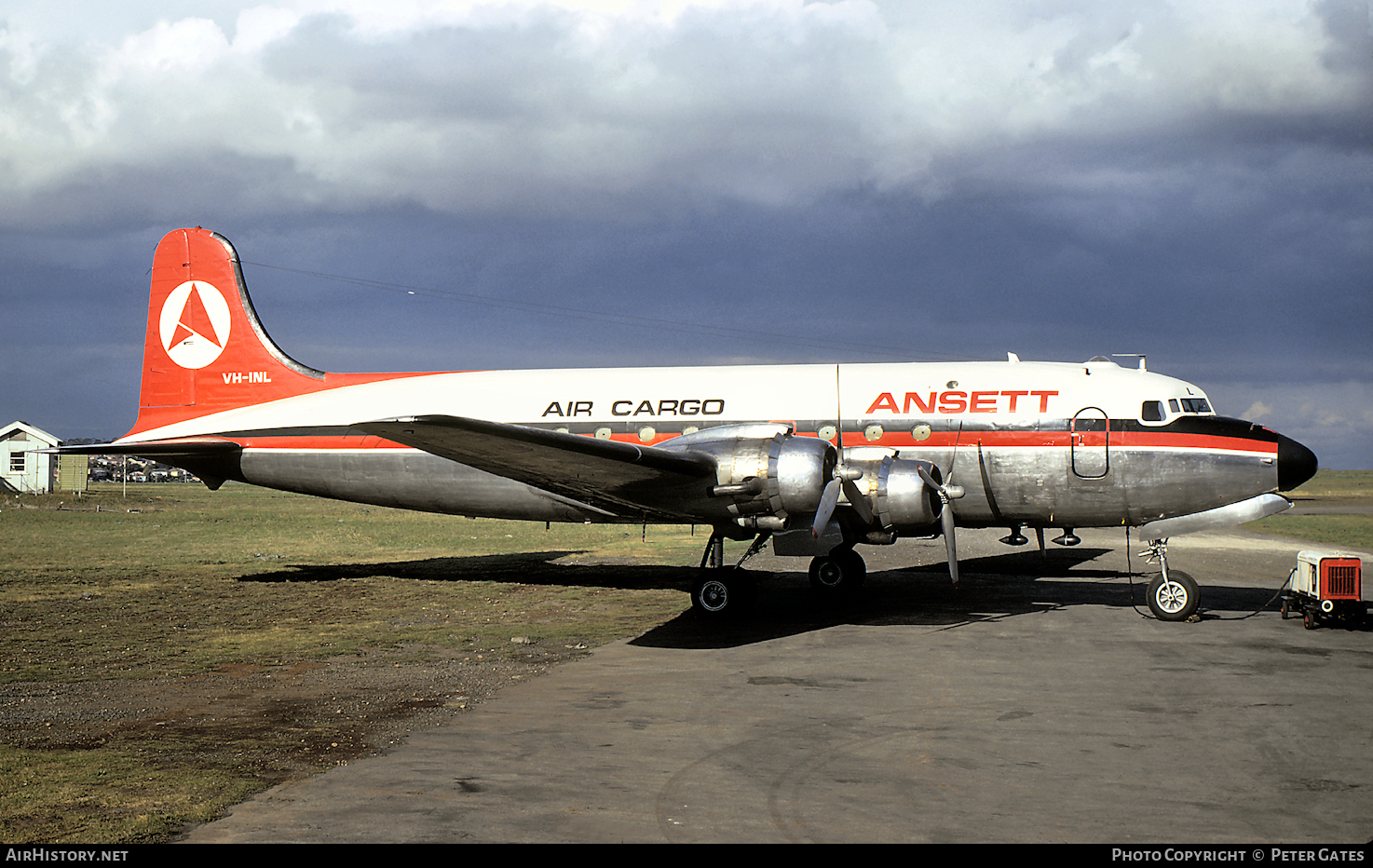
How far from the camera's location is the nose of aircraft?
1478cm

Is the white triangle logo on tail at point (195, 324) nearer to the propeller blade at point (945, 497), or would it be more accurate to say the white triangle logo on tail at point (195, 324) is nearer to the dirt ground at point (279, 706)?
the dirt ground at point (279, 706)

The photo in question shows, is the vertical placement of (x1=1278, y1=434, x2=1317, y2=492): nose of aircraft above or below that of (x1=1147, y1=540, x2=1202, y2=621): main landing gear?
above

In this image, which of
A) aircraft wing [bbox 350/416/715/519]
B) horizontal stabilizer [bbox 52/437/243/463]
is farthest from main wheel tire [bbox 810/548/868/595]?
horizontal stabilizer [bbox 52/437/243/463]

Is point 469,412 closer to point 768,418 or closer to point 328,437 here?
point 328,437

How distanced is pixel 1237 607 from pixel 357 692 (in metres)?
14.3

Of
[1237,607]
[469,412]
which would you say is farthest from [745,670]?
[1237,607]

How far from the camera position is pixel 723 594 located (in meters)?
15.1

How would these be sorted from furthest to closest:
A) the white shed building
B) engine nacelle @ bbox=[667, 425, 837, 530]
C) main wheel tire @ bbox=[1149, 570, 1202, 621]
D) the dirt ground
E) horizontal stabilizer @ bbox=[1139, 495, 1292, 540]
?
the white shed building → horizontal stabilizer @ bbox=[1139, 495, 1292, 540] → main wheel tire @ bbox=[1149, 570, 1202, 621] → engine nacelle @ bbox=[667, 425, 837, 530] → the dirt ground

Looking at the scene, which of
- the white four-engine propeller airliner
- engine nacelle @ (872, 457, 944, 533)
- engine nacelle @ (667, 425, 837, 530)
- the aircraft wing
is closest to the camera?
the aircraft wing

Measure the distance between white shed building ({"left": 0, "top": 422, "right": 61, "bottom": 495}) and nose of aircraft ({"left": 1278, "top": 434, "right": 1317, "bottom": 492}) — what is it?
69.7 metres

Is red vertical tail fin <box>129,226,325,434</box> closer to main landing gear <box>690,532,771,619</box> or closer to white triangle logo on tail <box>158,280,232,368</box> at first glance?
white triangle logo on tail <box>158,280,232,368</box>

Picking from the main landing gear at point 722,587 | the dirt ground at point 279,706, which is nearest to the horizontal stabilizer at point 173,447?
the dirt ground at point 279,706

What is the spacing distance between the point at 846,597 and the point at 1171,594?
546 cm

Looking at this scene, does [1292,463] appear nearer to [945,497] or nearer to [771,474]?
[945,497]
